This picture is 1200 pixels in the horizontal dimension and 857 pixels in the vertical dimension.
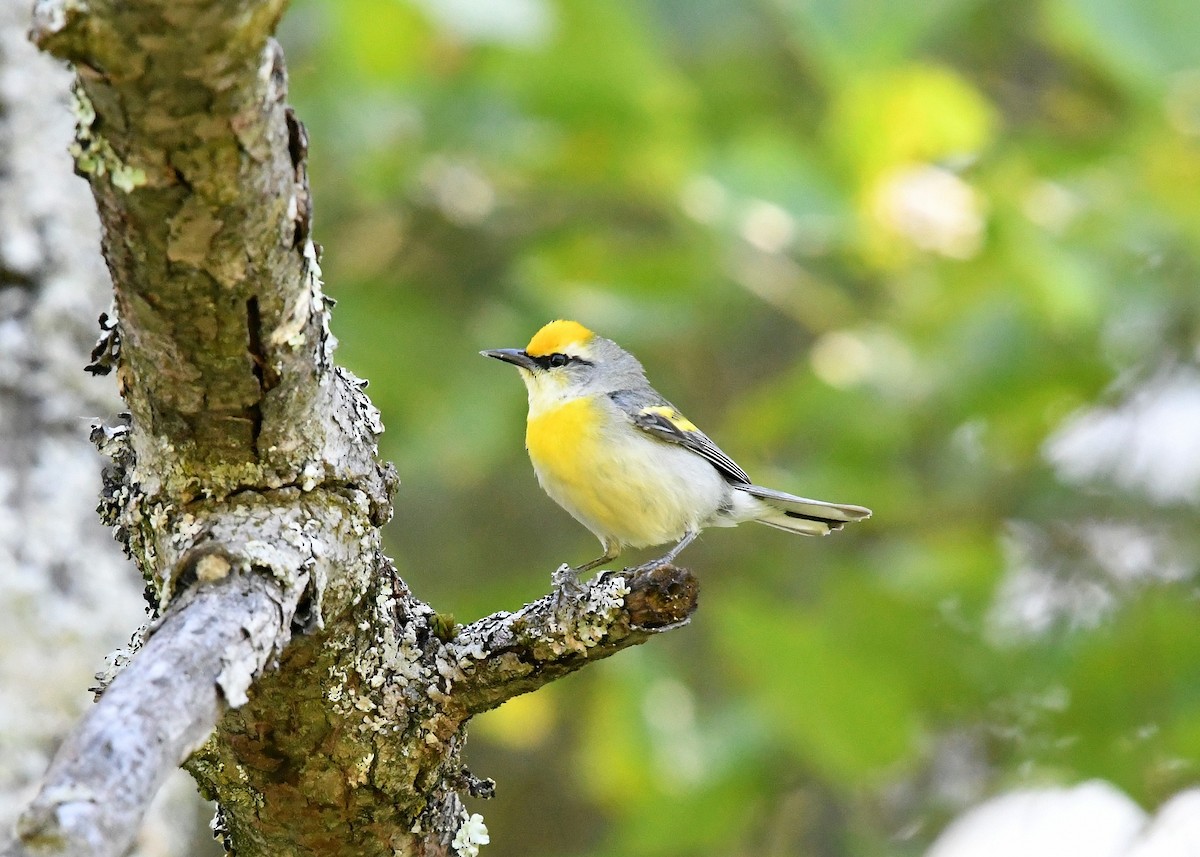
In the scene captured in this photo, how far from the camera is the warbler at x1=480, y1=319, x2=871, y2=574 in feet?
12.9

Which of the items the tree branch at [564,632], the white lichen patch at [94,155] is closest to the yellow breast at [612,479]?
the tree branch at [564,632]

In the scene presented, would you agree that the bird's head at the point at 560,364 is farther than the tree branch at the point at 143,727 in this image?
Yes

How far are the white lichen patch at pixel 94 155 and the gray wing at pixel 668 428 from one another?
9.91 feet

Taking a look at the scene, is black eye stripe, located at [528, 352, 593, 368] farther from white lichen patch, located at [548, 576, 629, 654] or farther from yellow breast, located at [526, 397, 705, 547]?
white lichen patch, located at [548, 576, 629, 654]

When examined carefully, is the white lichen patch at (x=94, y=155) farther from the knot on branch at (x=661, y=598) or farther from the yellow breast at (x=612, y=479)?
the yellow breast at (x=612, y=479)

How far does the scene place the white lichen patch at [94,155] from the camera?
1.33 m

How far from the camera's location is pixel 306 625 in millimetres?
1796

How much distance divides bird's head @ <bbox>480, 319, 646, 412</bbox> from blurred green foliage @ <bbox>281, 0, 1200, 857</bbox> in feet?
1.00

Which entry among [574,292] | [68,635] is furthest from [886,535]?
[68,635]

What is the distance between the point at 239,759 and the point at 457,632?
1.33ft

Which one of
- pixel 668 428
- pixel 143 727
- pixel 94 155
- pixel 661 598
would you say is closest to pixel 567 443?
pixel 668 428

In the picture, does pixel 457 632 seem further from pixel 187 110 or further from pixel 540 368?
pixel 540 368

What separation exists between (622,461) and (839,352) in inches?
62.6

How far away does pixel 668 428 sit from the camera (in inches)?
173
